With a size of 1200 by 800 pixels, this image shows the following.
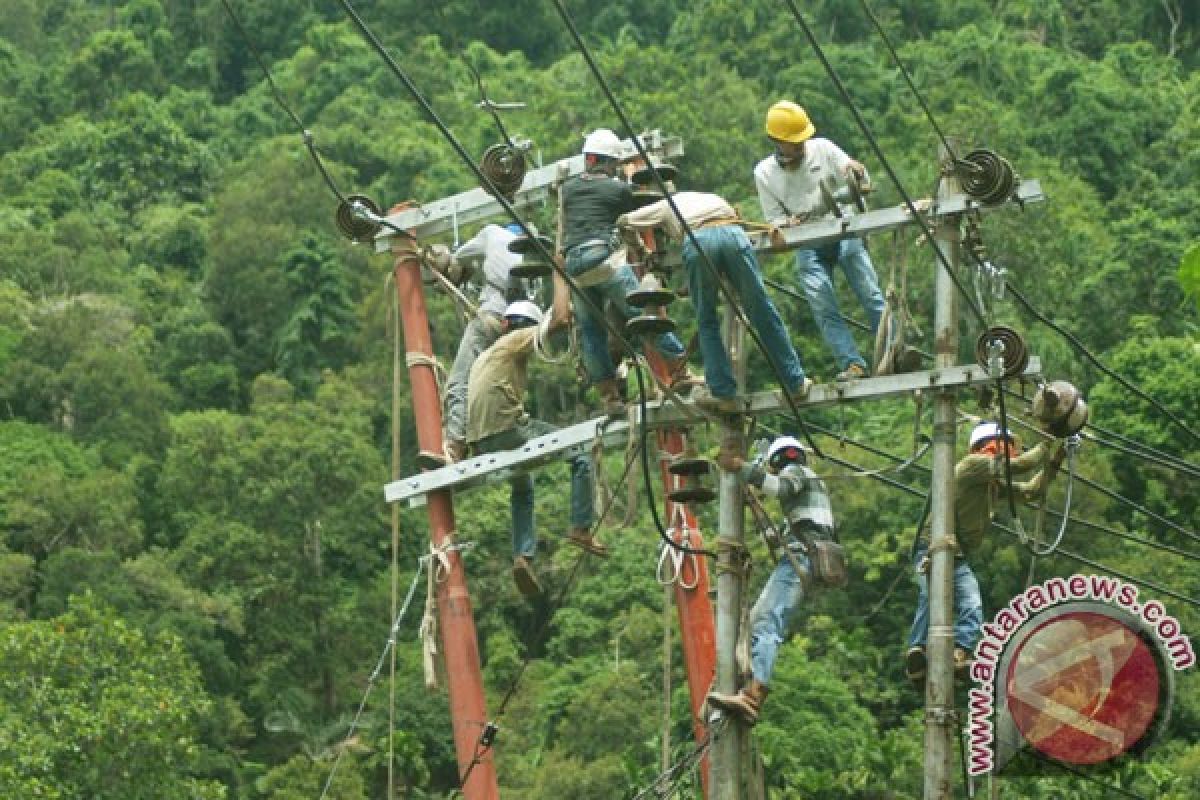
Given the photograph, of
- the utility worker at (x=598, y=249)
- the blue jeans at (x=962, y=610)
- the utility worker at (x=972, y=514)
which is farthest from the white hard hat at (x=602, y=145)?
the blue jeans at (x=962, y=610)

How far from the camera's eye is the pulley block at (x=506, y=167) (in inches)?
632

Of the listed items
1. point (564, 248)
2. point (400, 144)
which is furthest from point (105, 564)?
point (564, 248)

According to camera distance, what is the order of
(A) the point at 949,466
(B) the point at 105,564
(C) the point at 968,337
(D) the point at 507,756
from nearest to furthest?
1. (A) the point at 949,466
2. (D) the point at 507,756
3. (C) the point at 968,337
4. (B) the point at 105,564

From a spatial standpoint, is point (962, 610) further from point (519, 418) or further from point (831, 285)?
point (519, 418)

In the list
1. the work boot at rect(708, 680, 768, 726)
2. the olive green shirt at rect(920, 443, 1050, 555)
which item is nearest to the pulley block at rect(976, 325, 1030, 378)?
the olive green shirt at rect(920, 443, 1050, 555)

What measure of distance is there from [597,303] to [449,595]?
1882mm

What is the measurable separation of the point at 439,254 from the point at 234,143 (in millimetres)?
66214

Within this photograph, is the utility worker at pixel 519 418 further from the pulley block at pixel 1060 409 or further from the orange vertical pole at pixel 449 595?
the pulley block at pixel 1060 409

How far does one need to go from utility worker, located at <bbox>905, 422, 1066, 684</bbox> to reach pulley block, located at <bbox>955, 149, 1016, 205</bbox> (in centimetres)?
123

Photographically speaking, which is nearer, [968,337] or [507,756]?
[507,756]

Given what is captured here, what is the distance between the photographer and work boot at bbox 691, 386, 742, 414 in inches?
541

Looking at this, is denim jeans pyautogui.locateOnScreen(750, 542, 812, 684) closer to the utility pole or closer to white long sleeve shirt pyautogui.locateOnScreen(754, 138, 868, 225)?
the utility pole

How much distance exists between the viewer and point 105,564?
5197 centimetres

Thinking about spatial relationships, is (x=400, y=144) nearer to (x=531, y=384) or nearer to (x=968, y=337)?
(x=531, y=384)
